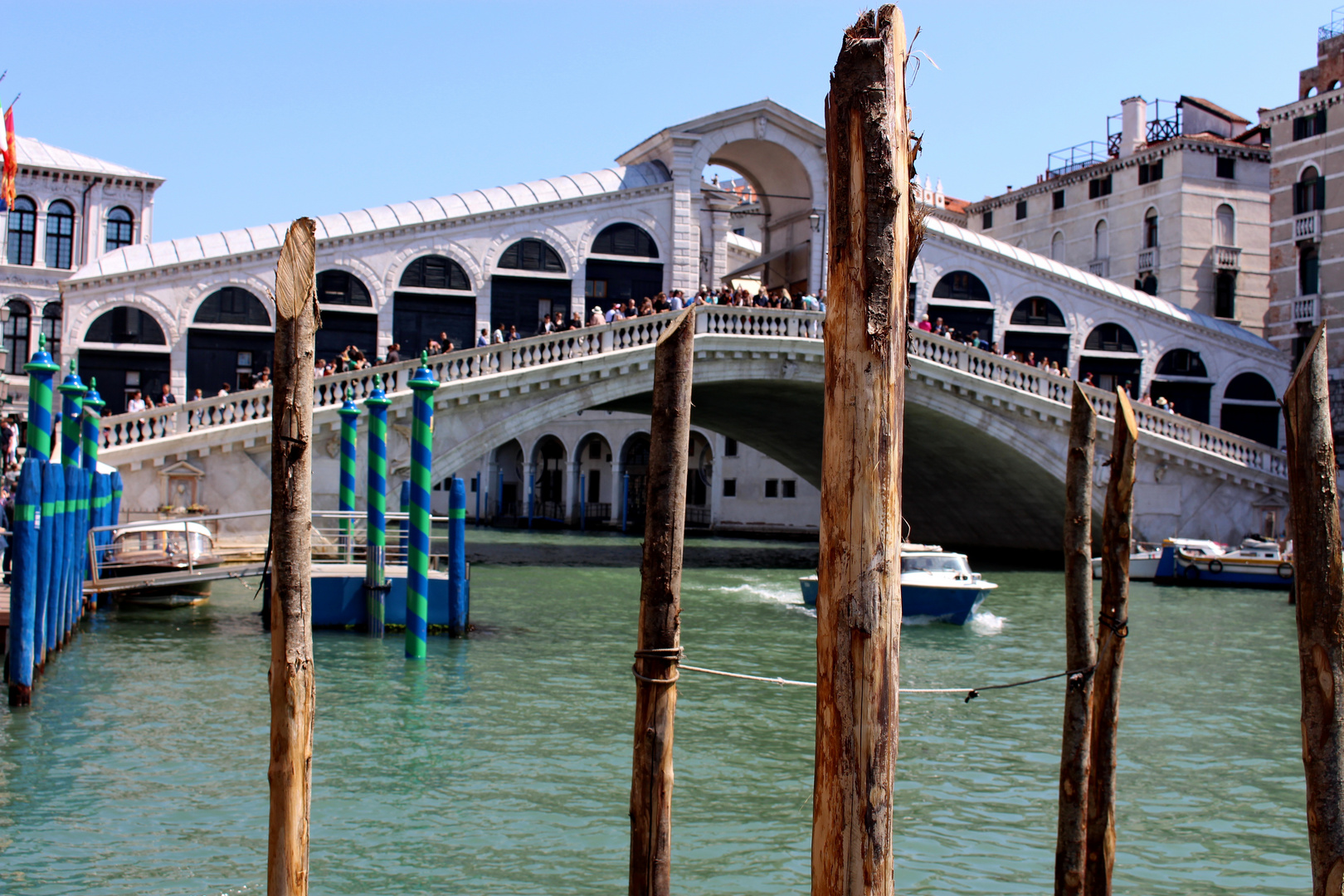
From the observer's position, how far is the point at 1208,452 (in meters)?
22.7

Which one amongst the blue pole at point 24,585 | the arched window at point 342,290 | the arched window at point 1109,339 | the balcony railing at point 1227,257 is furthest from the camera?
the balcony railing at point 1227,257

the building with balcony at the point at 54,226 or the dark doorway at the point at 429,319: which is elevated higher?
the building with balcony at the point at 54,226

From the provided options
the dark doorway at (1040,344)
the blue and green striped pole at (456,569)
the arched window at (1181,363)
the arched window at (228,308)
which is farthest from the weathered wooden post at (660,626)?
the arched window at (1181,363)

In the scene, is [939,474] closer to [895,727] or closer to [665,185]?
[665,185]

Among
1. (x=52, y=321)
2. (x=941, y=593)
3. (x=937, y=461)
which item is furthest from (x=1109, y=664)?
(x=52, y=321)

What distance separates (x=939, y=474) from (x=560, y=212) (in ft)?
31.6

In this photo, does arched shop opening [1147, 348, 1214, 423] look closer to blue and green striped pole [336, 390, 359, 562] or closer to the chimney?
the chimney

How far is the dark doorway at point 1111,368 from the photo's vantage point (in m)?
27.7

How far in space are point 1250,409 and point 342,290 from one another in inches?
770

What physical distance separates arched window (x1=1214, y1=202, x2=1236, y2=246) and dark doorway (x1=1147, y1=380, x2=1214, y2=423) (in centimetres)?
452

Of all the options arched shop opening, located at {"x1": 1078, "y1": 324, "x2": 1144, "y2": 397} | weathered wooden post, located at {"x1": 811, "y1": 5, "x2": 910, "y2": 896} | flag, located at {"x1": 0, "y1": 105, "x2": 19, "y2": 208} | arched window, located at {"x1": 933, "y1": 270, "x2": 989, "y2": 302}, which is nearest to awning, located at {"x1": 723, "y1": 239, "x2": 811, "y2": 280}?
arched window, located at {"x1": 933, "y1": 270, "x2": 989, "y2": 302}

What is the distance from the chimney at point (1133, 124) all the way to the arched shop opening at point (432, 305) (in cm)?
1809

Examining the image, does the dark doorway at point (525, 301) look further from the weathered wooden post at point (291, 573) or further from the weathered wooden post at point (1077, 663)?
the weathered wooden post at point (291, 573)

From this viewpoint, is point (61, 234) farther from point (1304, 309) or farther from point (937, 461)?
point (1304, 309)
